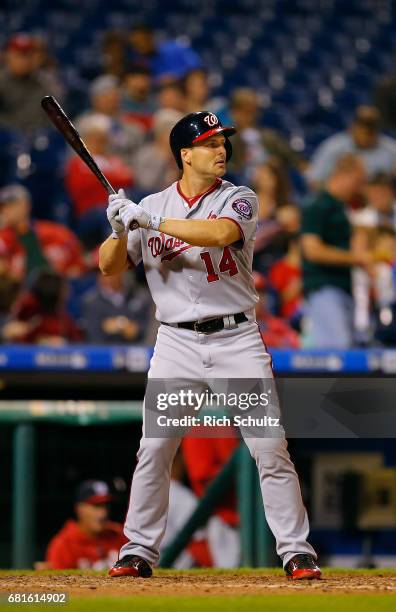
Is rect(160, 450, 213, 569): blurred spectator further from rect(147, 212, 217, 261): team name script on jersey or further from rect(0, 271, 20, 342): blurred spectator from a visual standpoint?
rect(147, 212, 217, 261): team name script on jersey

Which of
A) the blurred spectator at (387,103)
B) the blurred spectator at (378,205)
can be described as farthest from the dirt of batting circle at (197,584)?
the blurred spectator at (387,103)

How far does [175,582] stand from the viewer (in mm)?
4082

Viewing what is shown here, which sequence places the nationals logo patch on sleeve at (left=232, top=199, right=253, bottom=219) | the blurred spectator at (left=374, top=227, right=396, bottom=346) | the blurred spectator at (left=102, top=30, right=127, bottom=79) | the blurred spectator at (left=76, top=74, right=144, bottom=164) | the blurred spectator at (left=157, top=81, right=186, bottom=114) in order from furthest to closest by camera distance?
the blurred spectator at (left=102, top=30, right=127, bottom=79) < the blurred spectator at (left=157, top=81, right=186, bottom=114) < the blurred spectator at (left=76, top=74, right=144, bottom=164) < the blurred spectator at (left=374, top=227, right=396, bottom=346) < the nationals logo patch on sleeve at (left=232, top=199, right=253, bottom=219)

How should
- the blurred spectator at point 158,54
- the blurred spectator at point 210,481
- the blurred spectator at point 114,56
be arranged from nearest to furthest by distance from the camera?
the blurred spectator at point 210,481 → the blurred spectator at point 114,56 → the blurred spectator at point 158,54

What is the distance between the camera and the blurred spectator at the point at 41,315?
21.9 feet

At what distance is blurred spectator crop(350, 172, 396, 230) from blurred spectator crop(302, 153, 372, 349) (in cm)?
105

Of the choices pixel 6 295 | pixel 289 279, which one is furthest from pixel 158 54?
pixel 6 295

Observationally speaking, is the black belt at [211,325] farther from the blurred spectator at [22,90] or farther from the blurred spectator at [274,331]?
the blurred spectator at [22,90]

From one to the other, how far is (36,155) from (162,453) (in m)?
4.42

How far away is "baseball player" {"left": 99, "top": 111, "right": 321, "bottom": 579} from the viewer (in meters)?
4.04

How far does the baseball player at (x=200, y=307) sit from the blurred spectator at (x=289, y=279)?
3.09 meters

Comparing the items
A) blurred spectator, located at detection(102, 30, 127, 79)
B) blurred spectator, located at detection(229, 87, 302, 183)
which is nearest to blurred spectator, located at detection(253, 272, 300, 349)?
blurred spectator, located at detection(229, 87, 302, 183)

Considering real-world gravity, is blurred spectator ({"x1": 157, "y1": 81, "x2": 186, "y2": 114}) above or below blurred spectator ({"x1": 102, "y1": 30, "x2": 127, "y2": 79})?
below

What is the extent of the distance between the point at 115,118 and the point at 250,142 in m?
0.96
